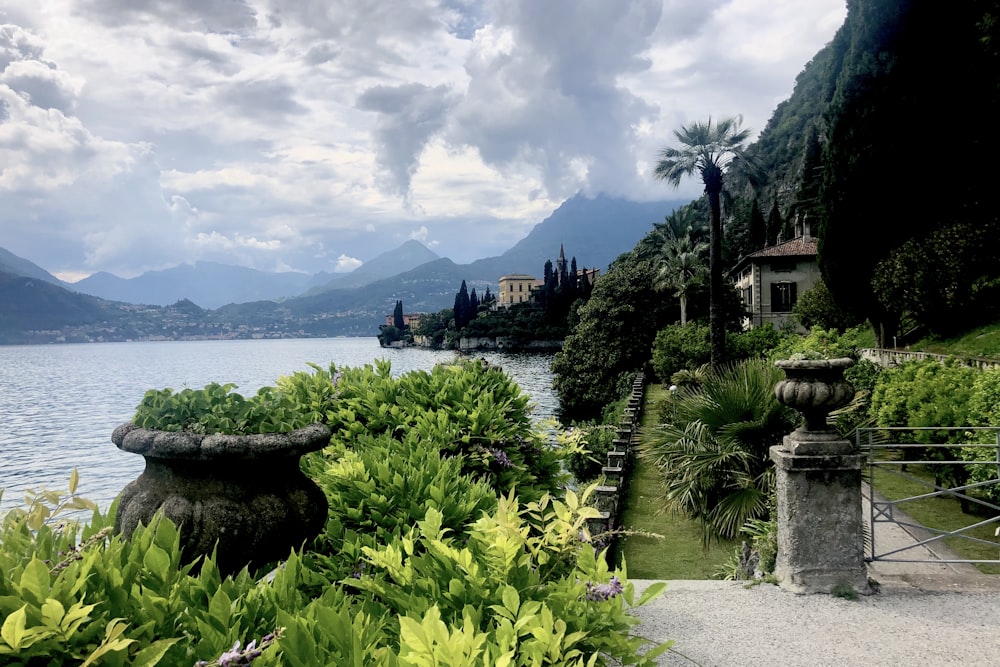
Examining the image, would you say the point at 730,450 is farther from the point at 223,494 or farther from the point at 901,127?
the point at 901,127

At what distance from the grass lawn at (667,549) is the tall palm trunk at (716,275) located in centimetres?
1636

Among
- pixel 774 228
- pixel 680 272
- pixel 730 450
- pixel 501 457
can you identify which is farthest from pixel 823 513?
pixel 774 228

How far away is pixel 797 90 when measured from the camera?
94.1 metres

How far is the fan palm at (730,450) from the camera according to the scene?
759 cm

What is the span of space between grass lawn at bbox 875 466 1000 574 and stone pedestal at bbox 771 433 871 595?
1.08 metres

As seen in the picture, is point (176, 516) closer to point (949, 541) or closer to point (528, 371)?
point (949, 541)

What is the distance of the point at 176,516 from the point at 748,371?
7426 millimetres

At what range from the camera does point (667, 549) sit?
27.7 feet

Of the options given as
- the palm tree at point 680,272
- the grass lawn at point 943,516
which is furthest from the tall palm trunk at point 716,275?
the grass lawn at point 943,516

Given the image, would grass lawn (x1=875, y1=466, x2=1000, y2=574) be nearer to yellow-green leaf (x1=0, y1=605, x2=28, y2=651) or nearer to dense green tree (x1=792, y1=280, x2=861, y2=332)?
yellow-green leaf (x1=0, y1=605, x2=28, y2=651)

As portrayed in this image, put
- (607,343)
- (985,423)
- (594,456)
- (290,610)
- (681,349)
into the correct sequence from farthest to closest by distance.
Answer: (607,343), (681,349), (594,456), (985,423), (290,610)

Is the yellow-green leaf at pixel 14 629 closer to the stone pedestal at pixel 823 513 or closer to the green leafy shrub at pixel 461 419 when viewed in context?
the green leafy shrub at pixel 461 419

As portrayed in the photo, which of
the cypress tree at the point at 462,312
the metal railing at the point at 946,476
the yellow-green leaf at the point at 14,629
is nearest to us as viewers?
the yellow-green leaf at the point at 14,629

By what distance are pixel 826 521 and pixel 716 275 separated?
23.0 m
